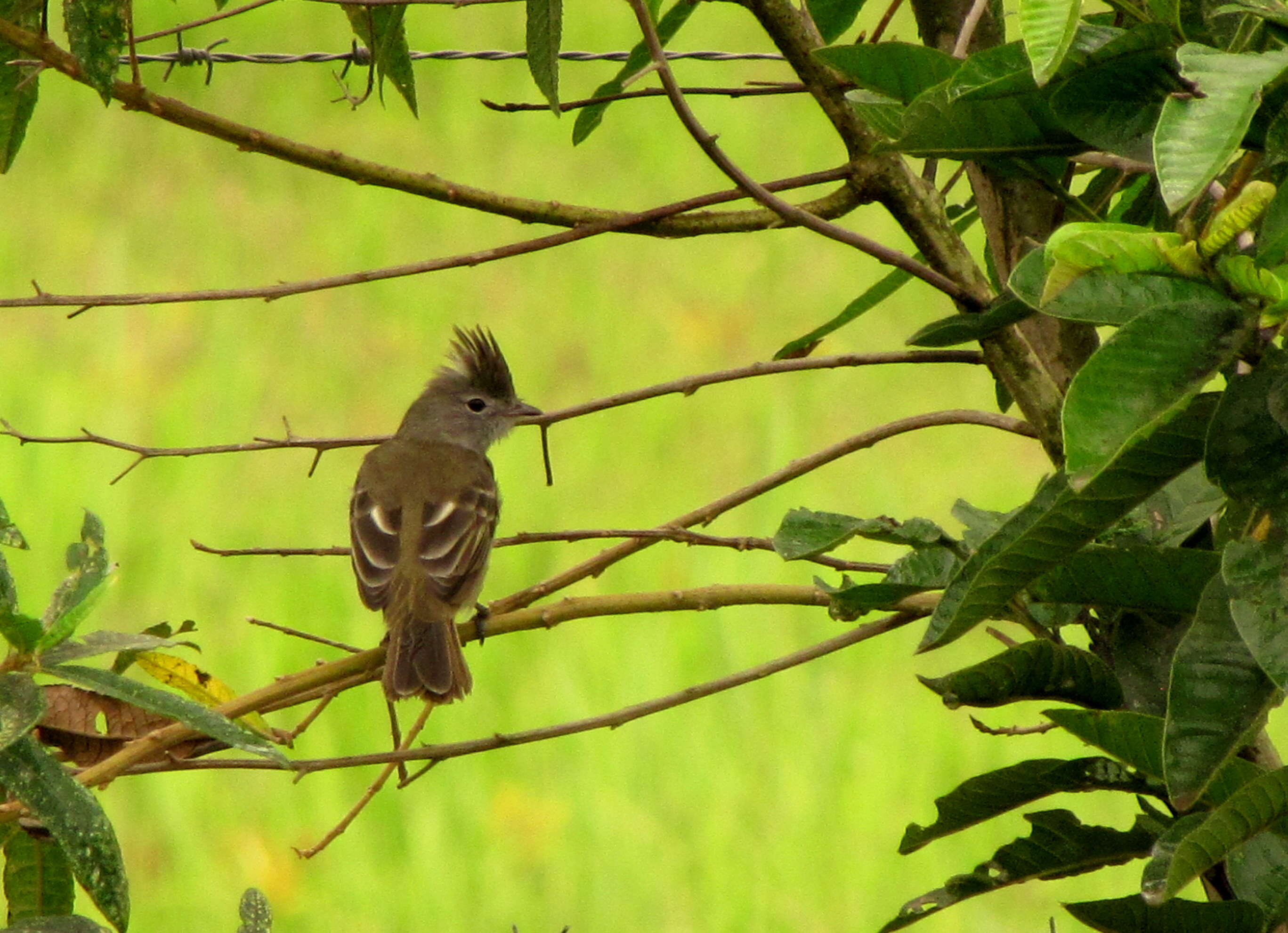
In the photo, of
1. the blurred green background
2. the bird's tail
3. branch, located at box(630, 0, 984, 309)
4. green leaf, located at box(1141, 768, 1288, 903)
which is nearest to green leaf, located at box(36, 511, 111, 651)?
branch, located at box(630, 0, 984, 309)

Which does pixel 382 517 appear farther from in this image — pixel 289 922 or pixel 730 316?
pixel 730 316

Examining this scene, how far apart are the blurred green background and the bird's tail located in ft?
6.49

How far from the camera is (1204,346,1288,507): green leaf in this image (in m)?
1.24

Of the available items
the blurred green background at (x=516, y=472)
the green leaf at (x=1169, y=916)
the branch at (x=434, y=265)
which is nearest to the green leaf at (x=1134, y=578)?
the green leaf at (x=1169, y=916)

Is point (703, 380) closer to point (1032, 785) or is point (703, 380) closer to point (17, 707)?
point (1032, 785)

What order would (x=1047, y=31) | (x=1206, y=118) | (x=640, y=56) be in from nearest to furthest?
1. (x=1206, y=118)
2. (x=1047, y=31)
3. (x=640, y=56)

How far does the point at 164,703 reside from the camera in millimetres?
1453

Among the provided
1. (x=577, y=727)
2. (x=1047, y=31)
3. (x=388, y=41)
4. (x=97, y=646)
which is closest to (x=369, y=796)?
(x=577, y=727)

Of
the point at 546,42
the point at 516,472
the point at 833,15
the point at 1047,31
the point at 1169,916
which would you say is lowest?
the point at 1169,916

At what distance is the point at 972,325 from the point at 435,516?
264cm

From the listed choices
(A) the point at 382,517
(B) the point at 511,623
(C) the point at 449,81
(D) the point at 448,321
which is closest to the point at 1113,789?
(B) the point at 511,623

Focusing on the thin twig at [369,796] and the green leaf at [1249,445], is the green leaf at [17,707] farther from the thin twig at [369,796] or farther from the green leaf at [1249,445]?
the green leaf at [1249,445]

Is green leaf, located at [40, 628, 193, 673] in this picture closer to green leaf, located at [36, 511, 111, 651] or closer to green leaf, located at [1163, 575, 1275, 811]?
green leaf, located at [36, 511, 111, 651]

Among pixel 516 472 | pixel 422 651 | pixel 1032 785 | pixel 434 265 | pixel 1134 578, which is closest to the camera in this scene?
pixel 1134 578
